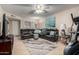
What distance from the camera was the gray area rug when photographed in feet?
9.07

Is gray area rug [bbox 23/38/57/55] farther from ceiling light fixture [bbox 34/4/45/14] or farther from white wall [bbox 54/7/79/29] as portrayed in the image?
ceiling light fixture [bbox 34/4/45/14]

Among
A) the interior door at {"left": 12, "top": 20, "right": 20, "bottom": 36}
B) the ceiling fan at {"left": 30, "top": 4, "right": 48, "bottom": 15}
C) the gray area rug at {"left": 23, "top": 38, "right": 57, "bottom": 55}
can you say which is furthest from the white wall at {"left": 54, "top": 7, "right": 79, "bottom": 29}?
the interior door at {"left": 12, "top": 20, "right": 20, "bottom": 36}

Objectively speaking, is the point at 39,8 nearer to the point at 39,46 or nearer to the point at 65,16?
the point at 65,16

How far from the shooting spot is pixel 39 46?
2.77 meters

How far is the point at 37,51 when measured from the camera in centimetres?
276

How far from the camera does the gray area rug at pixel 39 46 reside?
276cm

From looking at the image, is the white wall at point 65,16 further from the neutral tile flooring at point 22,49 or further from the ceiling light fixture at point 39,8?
the neutral tile flooring at point 22,49

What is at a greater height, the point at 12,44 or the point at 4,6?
the point at 4,6

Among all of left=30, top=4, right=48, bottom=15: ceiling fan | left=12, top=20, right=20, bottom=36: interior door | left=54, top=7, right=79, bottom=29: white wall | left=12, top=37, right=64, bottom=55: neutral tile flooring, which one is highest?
left=30, top=4, right=48, bottom=15: ceiling fan

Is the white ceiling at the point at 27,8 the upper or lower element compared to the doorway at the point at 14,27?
upper

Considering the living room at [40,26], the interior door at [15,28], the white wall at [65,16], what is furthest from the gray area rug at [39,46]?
the white wall at [65,16]

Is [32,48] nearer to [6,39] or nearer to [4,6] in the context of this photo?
[6,39]
